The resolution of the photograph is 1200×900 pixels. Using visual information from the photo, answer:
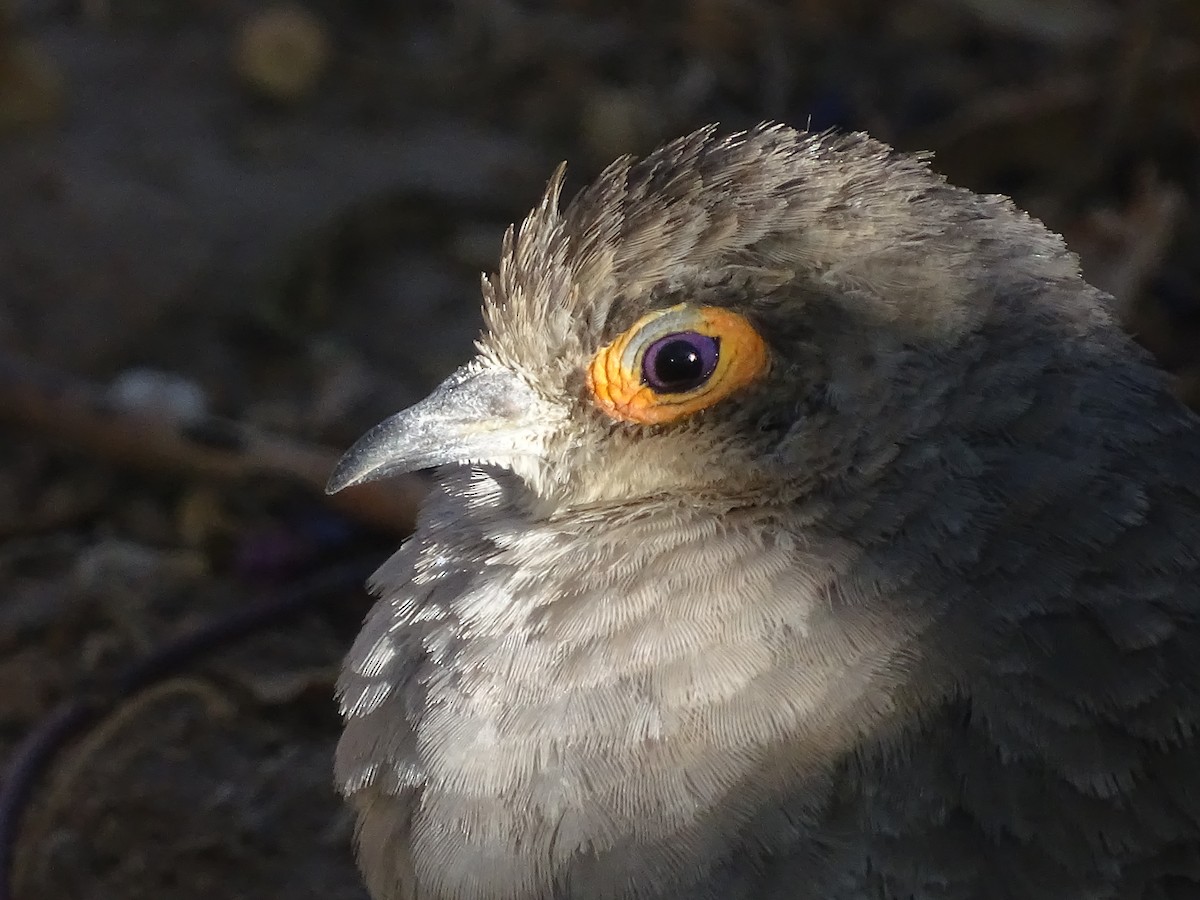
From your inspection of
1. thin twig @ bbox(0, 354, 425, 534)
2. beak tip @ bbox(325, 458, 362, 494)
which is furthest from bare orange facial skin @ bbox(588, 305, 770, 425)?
thin twig @ bbox(0, 354, 425, 534)

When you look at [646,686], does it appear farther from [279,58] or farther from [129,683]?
[279,58]

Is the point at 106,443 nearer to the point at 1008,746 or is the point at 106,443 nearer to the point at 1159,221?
the point at 1008,746

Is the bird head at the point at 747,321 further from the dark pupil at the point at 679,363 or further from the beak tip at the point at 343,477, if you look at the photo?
the beak tip at the point at 343,477

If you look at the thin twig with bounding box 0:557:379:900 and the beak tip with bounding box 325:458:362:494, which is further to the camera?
the thin twig with bounding box 0:557:379:900

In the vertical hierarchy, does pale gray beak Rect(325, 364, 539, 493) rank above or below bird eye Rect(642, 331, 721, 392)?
below

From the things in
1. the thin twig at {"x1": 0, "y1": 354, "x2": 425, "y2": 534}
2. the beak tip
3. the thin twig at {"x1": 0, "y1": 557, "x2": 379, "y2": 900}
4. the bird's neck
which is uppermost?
the beak tip

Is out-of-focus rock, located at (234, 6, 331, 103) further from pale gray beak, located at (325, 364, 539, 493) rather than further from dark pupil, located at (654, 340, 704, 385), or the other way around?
dark pupil, located at (654, 340, 704, 385)

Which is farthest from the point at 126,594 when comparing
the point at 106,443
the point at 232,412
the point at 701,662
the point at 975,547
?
the point at 975,547

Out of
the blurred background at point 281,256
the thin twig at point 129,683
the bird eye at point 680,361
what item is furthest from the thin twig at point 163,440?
the bird eye at point 680,361
